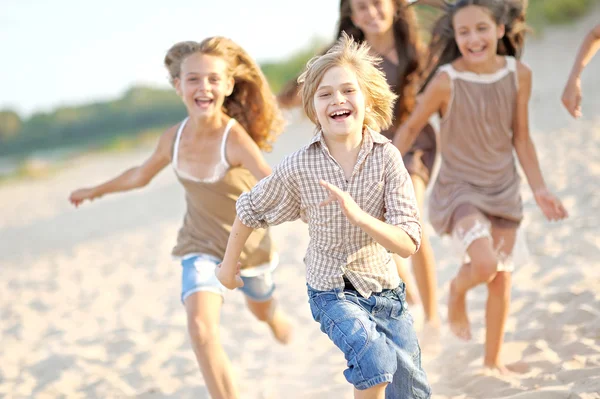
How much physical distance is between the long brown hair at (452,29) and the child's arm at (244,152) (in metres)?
1.15

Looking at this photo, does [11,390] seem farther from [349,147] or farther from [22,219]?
[22,219]

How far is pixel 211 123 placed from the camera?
12.2 ft

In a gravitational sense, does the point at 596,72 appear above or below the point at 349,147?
above

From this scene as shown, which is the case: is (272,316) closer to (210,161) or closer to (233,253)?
(210,161)

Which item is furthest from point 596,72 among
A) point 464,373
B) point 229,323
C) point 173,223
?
point 464,373

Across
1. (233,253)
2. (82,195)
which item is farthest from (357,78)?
(82,195)

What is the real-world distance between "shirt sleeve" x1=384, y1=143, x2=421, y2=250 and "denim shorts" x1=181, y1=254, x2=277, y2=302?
106 centimetres

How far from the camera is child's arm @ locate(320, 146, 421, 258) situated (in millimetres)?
2395

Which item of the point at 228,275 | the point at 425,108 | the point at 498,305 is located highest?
the point at 425,108

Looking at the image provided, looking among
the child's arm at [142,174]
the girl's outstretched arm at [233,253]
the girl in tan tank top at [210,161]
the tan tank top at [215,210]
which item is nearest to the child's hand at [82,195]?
the child's arm at [142,174]

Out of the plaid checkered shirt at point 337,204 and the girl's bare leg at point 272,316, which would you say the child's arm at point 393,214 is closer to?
the plaid checkered shirt at point 337,204

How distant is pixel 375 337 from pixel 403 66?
2.14 metres

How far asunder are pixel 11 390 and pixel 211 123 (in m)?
2.28

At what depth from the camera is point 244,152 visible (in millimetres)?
3635
